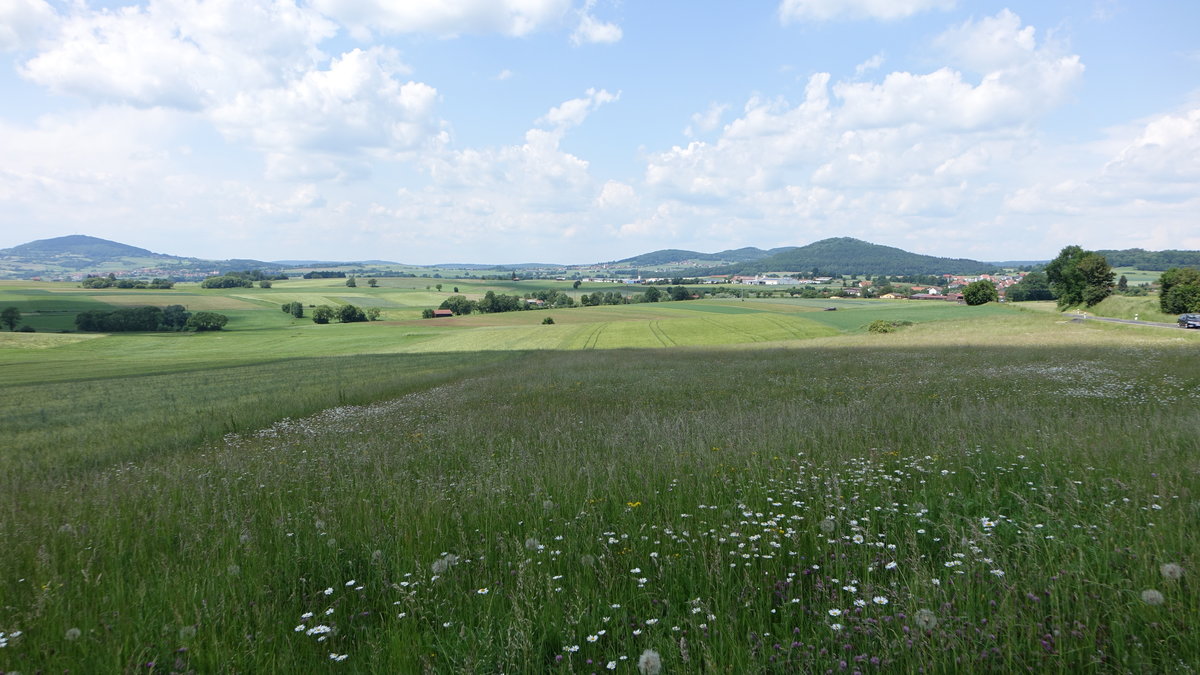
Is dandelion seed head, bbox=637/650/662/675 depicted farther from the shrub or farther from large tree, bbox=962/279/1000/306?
large tree, bbox=962/279/1000/306

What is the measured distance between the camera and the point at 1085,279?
81.9 m

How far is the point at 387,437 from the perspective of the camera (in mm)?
10430

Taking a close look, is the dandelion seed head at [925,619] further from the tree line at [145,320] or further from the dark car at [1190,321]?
the tree line at [145,320]

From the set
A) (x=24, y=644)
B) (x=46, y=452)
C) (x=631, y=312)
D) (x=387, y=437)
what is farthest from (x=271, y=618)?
(x=631, y=312)

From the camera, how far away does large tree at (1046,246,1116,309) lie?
79.9 metres

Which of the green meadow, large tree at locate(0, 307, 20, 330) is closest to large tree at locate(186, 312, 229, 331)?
large tree at locate(0, 307, 20, 330)

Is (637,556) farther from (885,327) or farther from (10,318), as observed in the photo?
(10,318)

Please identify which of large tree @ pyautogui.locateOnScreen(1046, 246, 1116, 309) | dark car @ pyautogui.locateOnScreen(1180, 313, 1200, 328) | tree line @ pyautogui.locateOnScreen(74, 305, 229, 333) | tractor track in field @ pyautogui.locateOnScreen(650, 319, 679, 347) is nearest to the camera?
dark car @ pyautogui.locateOnScreen(1180, 313, 1200, 328)

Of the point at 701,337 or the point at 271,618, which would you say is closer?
the point at 271,618

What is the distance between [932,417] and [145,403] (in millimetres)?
27943

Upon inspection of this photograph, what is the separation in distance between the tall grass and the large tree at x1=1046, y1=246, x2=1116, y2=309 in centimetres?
9620

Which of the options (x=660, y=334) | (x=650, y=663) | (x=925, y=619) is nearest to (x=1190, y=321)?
(x=660, y=334)

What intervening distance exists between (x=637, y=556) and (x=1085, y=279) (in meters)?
107

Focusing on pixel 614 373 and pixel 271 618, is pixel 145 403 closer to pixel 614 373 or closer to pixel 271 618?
pixel 614 373
